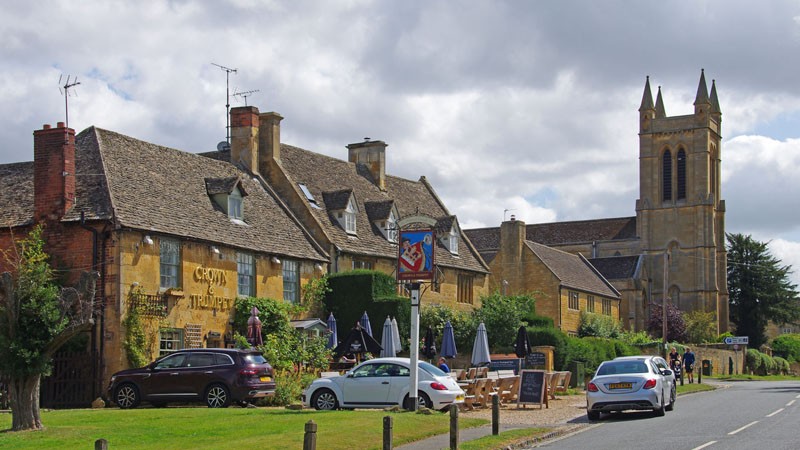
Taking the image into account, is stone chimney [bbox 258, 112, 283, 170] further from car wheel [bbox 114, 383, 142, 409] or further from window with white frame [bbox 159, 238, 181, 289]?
car wheel [bbox 114, 383, 142, 409]

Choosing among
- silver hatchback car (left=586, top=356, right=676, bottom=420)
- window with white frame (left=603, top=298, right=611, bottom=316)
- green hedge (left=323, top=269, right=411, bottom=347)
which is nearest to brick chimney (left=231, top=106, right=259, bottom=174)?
green hedge (left=323, top=269, right=411, bottom=347)

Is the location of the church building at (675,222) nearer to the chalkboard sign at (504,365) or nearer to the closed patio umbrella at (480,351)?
the chalkboard sign at (504,365)

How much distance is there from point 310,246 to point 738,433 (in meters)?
22.4

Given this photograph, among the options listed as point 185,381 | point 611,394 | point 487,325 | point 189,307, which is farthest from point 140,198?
point 487,325

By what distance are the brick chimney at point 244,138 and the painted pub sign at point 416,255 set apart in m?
19.1

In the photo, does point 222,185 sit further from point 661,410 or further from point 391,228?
point 661,410

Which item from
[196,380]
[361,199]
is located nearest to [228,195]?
[361,199]

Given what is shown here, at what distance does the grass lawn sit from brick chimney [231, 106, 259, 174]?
18668mm

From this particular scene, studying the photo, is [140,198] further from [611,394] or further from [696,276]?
[696,276]

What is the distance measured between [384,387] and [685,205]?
295 feet

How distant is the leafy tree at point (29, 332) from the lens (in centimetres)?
2122

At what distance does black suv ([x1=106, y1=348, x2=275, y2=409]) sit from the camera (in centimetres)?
2744

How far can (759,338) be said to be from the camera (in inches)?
4109

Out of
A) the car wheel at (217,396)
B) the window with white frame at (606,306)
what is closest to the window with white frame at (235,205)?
the car wheel at (217,396)
